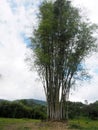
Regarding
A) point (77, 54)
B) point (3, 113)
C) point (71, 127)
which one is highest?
point (77, 54)

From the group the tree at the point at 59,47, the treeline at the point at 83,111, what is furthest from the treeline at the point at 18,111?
the tree at the point at 59,47

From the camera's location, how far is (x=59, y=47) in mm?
26922

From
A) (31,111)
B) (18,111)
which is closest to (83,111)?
(31,111)

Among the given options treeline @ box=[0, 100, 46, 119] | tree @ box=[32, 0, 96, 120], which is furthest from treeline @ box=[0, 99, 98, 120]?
tree @ box=[32, 0, 96, 120]

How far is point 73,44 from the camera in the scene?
2706cm

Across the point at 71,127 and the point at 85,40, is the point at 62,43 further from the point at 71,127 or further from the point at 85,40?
the point at 71,127

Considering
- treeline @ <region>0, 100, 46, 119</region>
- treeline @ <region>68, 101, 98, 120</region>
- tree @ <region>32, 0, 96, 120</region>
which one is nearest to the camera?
tree @ <region>32, 0, 96, 120</region>

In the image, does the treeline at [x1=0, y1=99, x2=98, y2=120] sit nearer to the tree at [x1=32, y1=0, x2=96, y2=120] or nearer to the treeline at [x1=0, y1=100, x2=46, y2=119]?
the treeline at [x1=0, y1=100, x2=46, y2=119]

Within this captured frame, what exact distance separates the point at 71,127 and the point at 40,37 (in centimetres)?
825

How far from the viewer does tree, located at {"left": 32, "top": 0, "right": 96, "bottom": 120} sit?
2661 cm

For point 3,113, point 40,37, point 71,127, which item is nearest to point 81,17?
point 40,37

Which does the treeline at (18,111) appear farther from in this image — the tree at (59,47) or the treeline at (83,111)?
the tree at (59,47)

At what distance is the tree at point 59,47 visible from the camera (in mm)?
26609

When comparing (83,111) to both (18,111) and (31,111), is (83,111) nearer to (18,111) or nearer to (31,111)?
(31,111)
